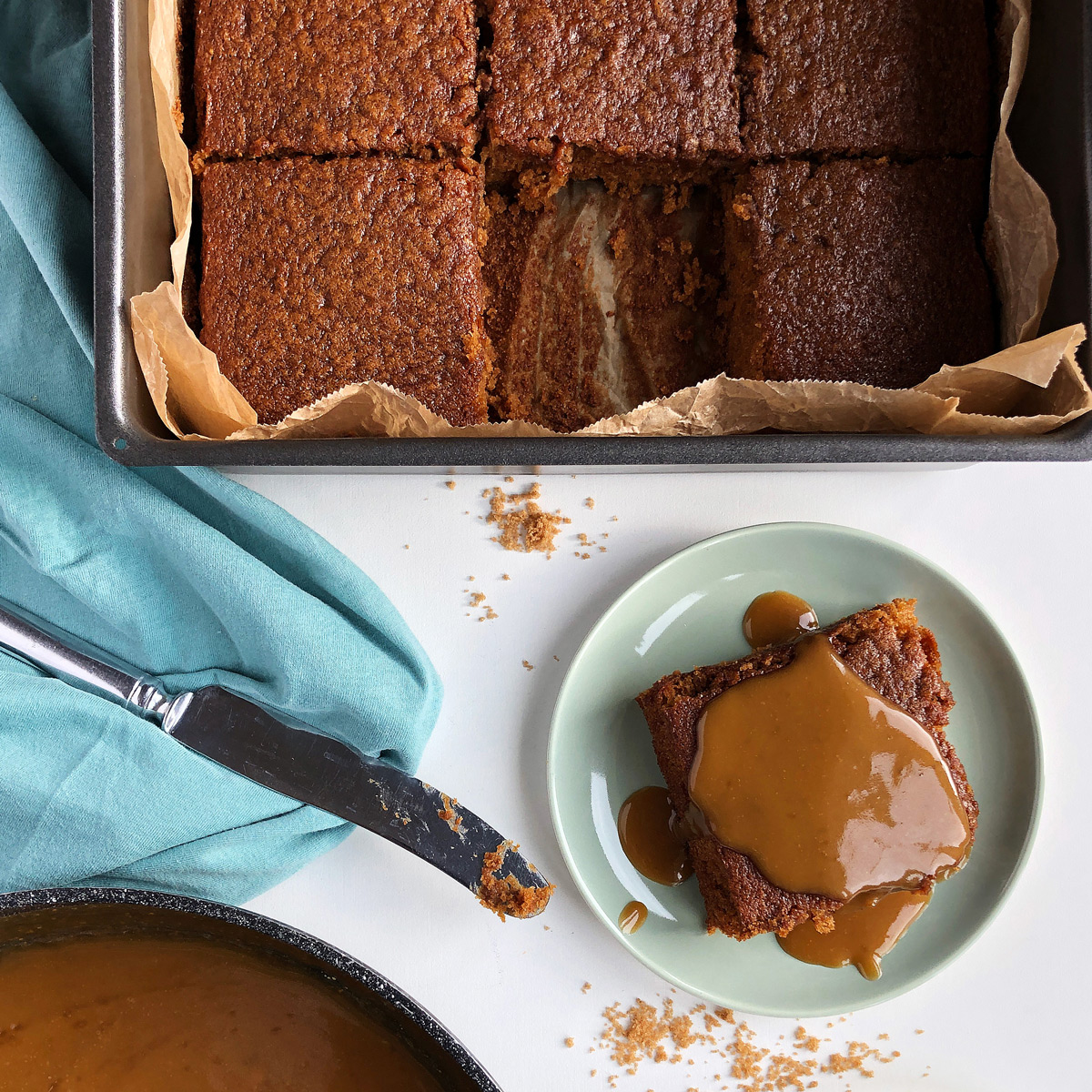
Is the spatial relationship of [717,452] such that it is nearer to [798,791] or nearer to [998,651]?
[798,791]

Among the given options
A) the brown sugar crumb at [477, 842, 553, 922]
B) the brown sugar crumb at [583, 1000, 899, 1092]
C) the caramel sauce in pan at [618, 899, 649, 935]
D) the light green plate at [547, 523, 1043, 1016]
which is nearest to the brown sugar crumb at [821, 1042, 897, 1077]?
the brown sugar crumb at [583, 1000, 899, 1092]

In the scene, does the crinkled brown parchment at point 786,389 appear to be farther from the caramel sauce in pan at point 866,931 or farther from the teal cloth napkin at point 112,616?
the caramel sauce in pan at point 866,931

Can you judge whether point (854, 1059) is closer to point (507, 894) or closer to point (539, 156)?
point (507, 894)

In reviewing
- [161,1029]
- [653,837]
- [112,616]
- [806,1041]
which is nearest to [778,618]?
[653,837]

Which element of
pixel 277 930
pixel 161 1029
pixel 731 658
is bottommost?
pixel 161 1029

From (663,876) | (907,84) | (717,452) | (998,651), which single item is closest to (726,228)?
(907,84)
